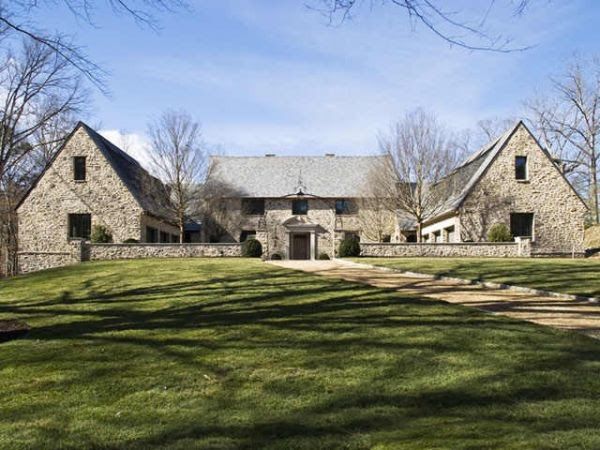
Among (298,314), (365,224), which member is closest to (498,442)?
(298,314)

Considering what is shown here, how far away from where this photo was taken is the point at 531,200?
30688mm

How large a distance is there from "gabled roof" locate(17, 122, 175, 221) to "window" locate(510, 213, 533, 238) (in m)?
21.7

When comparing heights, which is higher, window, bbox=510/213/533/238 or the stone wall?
window, bbox=510/213/533/238

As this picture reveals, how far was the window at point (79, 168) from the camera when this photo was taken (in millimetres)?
30936

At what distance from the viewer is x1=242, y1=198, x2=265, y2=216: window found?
126 feet

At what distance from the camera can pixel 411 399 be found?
4.82 metres

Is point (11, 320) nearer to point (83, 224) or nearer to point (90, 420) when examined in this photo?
point (90, 420)

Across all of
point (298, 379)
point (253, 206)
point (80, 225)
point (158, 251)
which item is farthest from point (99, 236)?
point (298, 379)

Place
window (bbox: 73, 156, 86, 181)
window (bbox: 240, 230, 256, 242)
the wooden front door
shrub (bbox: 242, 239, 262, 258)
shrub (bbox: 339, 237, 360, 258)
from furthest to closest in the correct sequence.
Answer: window (bbox: 240, 230, 256, 242) < the wooden front door < window (bbox: 73, 156, 86, 181) < shrub (bbox: 242, 239, 262, 258) < shrub (bbox: 339, 237, 360, 258)

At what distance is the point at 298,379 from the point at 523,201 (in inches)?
1131

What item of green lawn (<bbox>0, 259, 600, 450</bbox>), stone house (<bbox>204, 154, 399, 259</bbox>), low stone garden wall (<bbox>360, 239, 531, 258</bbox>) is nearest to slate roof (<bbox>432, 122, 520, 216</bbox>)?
low stone garden wall (<bbox>360, 239, 531, 258</bbox>)

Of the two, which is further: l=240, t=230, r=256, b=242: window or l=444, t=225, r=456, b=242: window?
l=240, t=230, r=256, b=242: window

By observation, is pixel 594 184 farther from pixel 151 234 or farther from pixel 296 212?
pixel 151 234

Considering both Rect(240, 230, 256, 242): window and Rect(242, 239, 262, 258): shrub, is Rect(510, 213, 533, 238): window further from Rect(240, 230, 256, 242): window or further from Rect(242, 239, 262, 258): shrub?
Rect(240, 230, 256, 242): window
